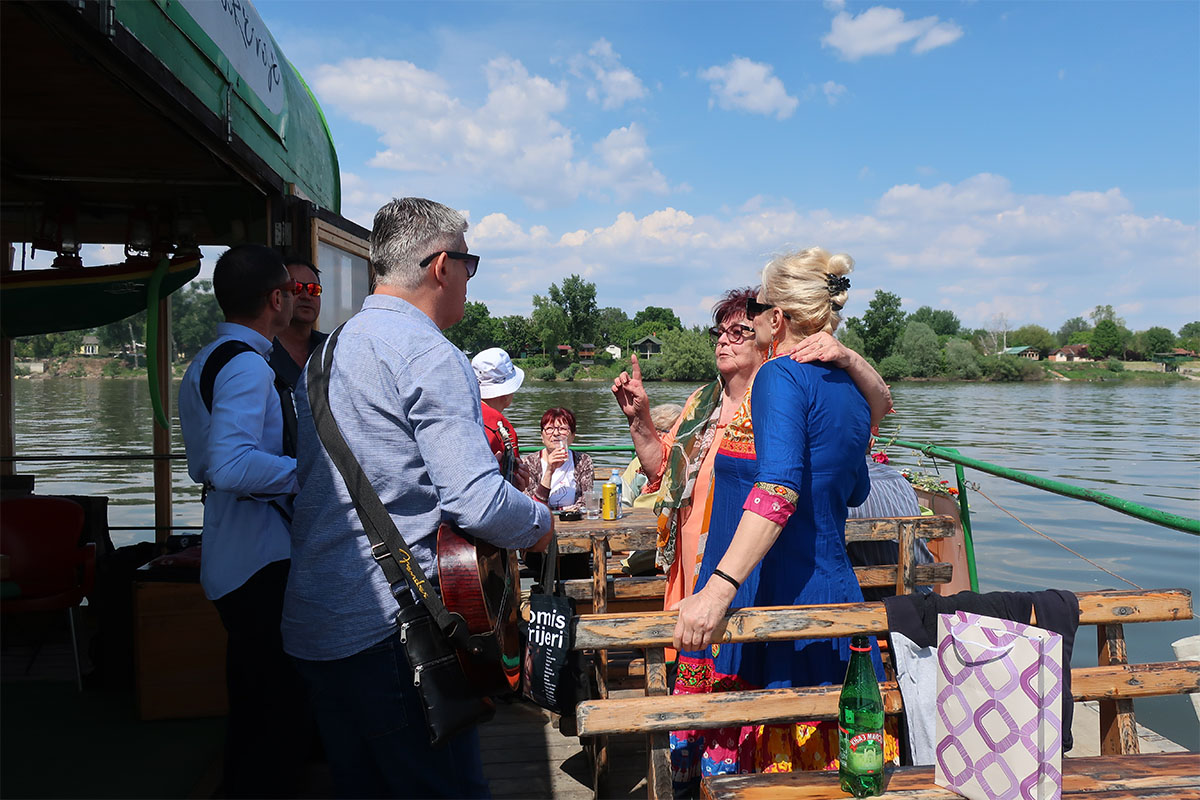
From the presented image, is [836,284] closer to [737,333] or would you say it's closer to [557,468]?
[737,333]

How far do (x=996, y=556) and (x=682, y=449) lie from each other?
494 inches

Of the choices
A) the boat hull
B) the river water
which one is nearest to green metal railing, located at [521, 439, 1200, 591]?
the river water

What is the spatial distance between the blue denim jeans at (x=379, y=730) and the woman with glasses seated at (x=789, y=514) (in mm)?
560

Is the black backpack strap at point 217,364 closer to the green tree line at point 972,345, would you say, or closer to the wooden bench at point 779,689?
the wooden bench at point 779,689

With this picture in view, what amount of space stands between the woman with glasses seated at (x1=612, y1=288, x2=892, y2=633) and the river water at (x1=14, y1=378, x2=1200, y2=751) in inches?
125

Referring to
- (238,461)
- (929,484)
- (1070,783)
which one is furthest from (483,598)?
(929,484)

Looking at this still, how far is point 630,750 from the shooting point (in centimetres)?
319

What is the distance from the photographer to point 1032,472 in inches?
861

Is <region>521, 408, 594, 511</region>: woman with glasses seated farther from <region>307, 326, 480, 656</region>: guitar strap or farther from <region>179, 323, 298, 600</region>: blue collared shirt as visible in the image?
<region>307, 326, 480, 656</region>: guitar strap

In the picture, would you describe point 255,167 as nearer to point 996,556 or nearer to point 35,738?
point 35,738

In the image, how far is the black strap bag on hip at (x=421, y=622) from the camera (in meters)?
1.50

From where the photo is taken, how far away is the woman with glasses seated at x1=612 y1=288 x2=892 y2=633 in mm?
2596

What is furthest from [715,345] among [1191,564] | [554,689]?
[1191,564]

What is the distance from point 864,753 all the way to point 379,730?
0.98m
